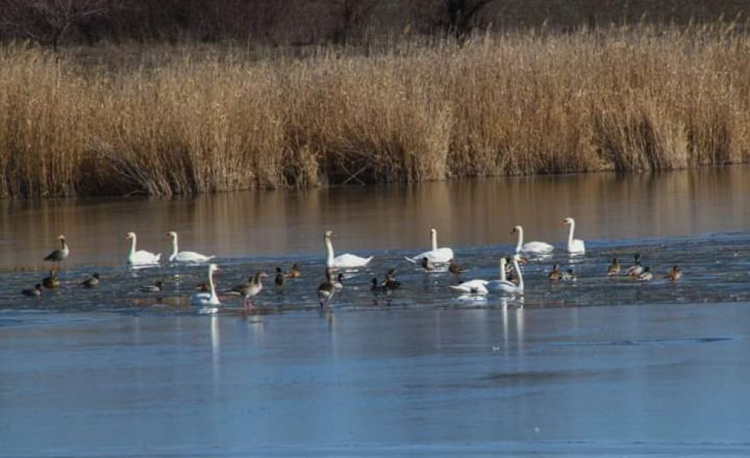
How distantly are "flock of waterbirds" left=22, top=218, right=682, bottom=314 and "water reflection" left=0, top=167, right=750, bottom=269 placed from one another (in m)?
0.60

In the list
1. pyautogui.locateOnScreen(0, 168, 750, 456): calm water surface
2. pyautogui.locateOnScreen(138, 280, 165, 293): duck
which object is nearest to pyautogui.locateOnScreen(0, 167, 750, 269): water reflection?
pyautogui.locateOnScreen(0, 168, 750, 456): calm water surface

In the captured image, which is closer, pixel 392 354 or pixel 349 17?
pixel 392 354

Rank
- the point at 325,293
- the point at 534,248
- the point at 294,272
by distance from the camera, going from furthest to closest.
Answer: the point at 534,248 → the point at 294,272 → the point at 325,293

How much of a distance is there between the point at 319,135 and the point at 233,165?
1406 mm

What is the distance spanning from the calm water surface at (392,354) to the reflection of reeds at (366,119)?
5180mm

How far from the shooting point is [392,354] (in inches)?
355

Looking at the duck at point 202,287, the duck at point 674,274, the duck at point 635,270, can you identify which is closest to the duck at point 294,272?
the duck at point 202,287

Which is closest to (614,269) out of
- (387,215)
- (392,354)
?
(392,354)

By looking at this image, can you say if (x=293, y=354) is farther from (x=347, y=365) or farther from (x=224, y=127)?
(x=224, y=127)

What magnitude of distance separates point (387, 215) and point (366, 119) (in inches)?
165

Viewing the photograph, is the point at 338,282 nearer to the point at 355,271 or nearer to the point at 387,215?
the point at 355,271

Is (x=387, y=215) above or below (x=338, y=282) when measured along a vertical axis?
above

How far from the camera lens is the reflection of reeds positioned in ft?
71.4

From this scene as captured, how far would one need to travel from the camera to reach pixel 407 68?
22875 millimetres
